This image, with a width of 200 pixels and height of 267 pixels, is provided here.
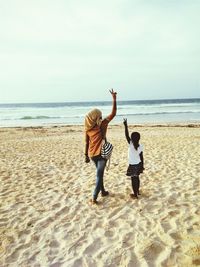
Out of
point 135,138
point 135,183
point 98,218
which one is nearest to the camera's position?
point 98,218

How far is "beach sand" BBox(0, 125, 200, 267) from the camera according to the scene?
3.80m

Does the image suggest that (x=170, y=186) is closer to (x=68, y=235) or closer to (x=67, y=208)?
(x=67, y=208)

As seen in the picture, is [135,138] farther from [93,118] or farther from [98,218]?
[98,218]

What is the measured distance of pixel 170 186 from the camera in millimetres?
6531

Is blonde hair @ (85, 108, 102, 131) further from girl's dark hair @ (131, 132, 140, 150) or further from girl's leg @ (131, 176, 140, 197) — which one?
girl's leg @ (131, 176, 140, 197)

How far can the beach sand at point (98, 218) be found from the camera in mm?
3805

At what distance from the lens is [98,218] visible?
195 inches

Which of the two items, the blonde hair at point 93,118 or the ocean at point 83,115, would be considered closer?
the blonde hair at point 93,118

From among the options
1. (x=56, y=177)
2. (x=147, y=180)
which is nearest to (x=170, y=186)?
(x=147, y=180)

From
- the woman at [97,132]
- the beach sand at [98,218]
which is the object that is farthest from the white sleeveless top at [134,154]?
the beach sand at [98,218]

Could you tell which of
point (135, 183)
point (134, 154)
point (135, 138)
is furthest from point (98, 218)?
point (135, 138)

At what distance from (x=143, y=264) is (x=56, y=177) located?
4.49m

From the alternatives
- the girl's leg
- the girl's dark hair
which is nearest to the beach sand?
the girl's leg

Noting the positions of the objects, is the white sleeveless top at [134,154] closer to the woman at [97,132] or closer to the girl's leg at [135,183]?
the girl's leg at [135,183]
